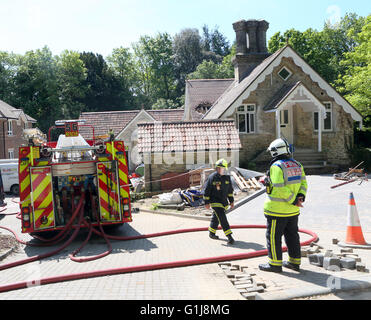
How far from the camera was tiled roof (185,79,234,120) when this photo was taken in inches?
1097

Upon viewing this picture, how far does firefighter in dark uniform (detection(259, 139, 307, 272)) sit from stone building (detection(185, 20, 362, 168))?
45.5ft

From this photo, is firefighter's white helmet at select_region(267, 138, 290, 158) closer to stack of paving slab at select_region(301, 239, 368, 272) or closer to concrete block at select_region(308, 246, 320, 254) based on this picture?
stack of paving slab at select_region(301, 239, 368, 272)

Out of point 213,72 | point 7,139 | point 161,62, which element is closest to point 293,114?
point 7,139

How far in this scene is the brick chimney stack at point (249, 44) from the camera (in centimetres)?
2456

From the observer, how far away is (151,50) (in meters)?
63.6

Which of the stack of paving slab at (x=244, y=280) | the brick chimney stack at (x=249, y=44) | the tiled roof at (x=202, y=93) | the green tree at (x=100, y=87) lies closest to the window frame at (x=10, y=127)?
the tiled roof at (x=202, y=93)

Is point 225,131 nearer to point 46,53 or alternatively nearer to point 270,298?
point 270,298

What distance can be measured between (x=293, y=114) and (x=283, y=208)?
1712cm

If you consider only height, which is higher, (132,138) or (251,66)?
(251,66)

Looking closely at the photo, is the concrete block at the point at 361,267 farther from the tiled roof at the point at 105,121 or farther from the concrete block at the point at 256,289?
the tiled roof at the point at 105,121

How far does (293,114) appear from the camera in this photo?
70.9 ft

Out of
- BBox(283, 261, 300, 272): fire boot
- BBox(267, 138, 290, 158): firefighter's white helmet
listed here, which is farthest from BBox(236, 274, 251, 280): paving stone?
BBox(267, 138, 290, 158): firefighter's white helmet
